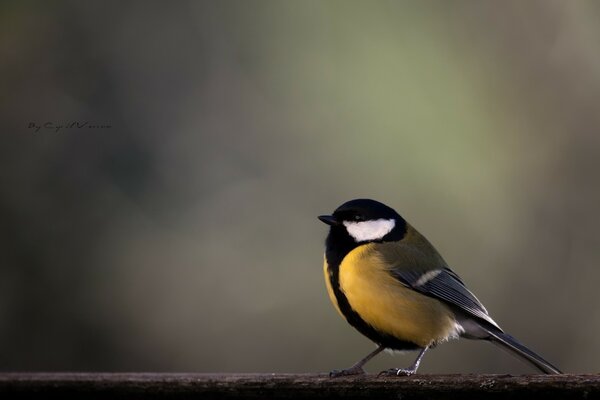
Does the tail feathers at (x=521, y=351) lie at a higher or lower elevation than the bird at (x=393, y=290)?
lower

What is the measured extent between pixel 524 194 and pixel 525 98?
66cm

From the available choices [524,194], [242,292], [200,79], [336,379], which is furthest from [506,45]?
[336,379]

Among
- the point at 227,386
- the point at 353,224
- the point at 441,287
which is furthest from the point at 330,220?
the point at 227,386

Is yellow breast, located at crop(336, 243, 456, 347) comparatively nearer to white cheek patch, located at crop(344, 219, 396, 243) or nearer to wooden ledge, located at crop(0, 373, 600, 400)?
white cheek patch, located at crop(344, 219, 396, 243)

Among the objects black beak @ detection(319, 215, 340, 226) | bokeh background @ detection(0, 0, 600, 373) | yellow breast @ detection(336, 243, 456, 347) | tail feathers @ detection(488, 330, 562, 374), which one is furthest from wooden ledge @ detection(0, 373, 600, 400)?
bokeh background @ detection(0, 0, 600, 373)

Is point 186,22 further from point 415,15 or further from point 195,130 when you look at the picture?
point 415,15

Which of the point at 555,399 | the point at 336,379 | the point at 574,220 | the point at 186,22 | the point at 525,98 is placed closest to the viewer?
the point at 555,399

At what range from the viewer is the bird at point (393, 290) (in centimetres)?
240

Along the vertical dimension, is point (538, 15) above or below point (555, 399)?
above

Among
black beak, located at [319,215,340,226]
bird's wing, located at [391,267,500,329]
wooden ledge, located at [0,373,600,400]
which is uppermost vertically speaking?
black beak, located at [319,215,340,226]

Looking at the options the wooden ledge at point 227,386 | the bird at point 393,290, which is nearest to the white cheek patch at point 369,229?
the bird at point 393,290

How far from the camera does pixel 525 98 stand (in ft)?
16.5

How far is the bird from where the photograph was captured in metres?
2.40

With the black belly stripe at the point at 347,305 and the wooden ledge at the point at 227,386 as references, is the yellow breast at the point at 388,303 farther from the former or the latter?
the wooden ledge at the point at 227,386
